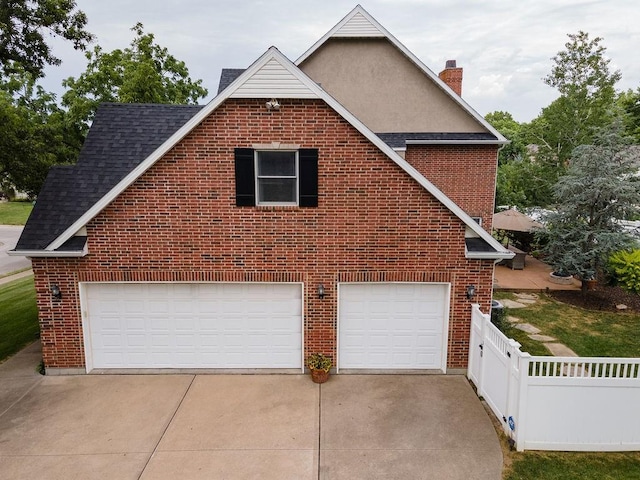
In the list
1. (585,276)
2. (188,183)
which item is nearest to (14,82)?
(188,183)

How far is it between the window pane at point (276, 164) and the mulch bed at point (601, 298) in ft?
37.9

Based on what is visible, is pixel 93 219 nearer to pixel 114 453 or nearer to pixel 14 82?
pixel 114 453

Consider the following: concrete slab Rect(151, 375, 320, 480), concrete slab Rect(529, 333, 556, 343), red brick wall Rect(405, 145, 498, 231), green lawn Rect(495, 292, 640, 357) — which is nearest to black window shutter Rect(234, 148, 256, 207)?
concrete slab Rect(151, 375, 320, 480)

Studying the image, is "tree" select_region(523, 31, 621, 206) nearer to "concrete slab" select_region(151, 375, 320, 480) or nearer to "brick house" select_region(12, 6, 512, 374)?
"brick house" select_region(12, 6, 512, 374)

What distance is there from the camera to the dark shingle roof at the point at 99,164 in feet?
28.4

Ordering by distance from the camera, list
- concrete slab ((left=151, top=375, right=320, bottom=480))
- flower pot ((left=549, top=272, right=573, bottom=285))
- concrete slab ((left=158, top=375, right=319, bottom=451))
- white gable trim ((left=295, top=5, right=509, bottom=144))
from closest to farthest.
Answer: concrete slab ((left=151, top=375, right=320, bottom=480)) < concrete slab ((left=158, top=375, right=319, bottom=451)) < white gable trim ((left=295, top=5, right=509, bottom=144)) < flower pot ((left=549, top=272, right=573, bottom=285))

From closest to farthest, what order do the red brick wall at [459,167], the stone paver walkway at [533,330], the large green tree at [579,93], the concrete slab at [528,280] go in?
the stone paver walkway at [533,330]
the red brick wall at [459,167]
the concrete slab at [528,280]
the large green tree at [579,93]

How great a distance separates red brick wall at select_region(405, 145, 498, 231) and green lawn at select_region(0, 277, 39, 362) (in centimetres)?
1328

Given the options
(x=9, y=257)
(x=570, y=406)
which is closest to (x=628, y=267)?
(x=570, y=406)

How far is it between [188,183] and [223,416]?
454 cm

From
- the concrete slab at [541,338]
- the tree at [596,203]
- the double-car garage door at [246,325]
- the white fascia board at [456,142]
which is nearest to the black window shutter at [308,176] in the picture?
the double-car garage door at [246,325]

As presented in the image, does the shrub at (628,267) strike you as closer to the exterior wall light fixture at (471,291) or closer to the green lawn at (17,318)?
the exterior wall light fixture at (471,291)

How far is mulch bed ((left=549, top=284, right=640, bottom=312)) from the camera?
13.7 meters

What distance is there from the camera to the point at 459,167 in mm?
15047
